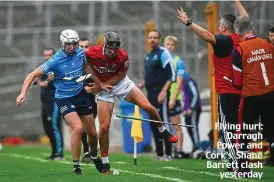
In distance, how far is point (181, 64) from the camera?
1820 cm

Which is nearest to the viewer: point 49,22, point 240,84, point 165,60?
point 240,84

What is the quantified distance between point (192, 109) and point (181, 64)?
1753 millimetres

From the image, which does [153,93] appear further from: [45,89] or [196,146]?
[45,89]

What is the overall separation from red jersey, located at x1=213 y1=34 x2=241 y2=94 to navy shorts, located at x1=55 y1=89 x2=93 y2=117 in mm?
2032

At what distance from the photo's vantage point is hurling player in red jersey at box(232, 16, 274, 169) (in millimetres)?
11578

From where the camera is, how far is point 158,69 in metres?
17.0

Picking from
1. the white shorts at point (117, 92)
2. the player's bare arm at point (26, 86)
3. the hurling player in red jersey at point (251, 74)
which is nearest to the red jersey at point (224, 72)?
the hurling player in red jersey at point (251, 74)

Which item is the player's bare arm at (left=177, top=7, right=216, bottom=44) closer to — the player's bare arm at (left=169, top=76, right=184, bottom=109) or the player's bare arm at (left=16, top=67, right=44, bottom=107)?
Answer: the player's bare arm at (left=16, top=67, right=44, bottom=107)

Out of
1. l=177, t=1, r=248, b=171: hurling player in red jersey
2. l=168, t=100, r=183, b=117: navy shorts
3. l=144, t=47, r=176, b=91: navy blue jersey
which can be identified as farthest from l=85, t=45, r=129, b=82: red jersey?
l=168, t=100, r=183, b=117: navy shorts

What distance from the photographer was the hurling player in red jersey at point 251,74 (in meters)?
11.6

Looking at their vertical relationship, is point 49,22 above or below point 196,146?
above

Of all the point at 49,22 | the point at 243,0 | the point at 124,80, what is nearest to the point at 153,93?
the point at 243,0

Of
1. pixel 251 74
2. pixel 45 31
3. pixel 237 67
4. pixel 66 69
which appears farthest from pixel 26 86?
pixel 45 31

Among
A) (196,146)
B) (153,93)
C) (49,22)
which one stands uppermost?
(49,22)
